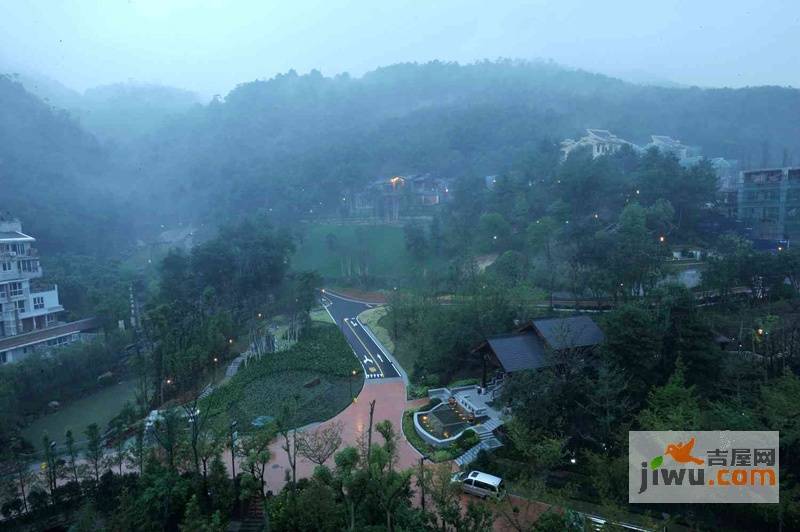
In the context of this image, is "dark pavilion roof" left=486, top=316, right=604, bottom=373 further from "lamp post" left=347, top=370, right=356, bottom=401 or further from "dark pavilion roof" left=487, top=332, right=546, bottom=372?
"lamp post" left=347, top=370, right=356, bottom=401

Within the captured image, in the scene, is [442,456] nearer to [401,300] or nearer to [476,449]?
[476,449]

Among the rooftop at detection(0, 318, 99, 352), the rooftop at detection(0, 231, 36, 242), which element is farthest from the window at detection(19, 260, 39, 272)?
the rooftop at detection(0, 318, 99, 352)

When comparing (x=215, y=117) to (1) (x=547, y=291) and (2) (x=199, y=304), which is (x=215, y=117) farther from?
(1) (x=547, y=291)

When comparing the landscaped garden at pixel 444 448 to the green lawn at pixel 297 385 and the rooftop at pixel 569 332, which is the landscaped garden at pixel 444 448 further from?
the rooftop at pixel 569 332

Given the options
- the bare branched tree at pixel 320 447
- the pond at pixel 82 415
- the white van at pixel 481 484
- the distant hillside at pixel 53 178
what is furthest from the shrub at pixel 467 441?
the distant hillside at pixel 53 178

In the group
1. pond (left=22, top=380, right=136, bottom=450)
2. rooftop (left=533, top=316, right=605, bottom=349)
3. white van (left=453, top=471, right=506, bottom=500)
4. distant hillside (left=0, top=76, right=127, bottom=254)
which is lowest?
pond (left=22, top=380, right=136, bottom=450)

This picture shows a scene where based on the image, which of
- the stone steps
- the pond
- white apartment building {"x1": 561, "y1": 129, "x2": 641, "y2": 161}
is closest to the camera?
the stone steps

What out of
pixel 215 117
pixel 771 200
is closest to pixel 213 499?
pixel 771 200
